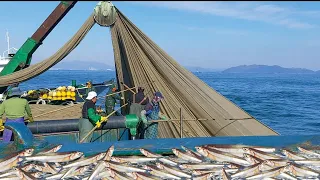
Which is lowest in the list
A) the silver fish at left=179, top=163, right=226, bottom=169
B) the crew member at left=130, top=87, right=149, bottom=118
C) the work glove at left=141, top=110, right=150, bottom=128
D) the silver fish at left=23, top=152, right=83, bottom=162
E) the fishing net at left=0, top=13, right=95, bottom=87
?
the silver fish at left=179, top=163, right=226, bottom=169

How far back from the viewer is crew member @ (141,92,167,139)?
10.0 meters

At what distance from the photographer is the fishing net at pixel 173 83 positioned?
943 centimetres

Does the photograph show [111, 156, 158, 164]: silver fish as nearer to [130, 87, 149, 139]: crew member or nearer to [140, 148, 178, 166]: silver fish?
[140, 148, 178, 166]: silver fish

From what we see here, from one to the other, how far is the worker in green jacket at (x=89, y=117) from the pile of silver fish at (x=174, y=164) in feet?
4.94

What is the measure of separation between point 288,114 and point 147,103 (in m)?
26.3

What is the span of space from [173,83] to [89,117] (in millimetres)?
2520

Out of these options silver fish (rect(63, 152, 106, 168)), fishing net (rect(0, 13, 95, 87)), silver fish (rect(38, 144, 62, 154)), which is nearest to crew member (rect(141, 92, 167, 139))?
fishing net (rect(0, 13, 95, 87))

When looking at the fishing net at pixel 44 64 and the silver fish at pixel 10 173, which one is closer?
the silver fish at pixel 10 173

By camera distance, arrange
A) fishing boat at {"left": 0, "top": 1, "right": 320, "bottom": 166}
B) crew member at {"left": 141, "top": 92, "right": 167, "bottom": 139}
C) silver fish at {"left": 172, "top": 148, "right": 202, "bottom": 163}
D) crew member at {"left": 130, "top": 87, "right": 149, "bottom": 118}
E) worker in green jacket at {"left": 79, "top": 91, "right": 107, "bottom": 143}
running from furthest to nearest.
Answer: crew member at {"left": 130, "top": 87, "right": 149, "bottom": 118}
crew member at {"left": 141, "top": 92, "right": 167, "bottom": 139}
fishing boat at {"left": 0, "top": 1, "right": 320, "bottom": 166}
worker in green jacket at {"left": 79, "top": 91, "right": 107, "bottom": 143}
silver fish at {"left": 172, "top": 148, "right": 202, "bottom": 163}

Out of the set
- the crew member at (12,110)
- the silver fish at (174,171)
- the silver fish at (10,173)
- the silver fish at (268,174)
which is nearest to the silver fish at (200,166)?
the silver fish at (174,171)

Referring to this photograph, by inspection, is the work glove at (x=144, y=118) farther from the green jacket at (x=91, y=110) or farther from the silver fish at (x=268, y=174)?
the silver fish at (x=268, y=174)

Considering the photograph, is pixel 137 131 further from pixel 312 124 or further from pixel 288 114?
pixel 288 114

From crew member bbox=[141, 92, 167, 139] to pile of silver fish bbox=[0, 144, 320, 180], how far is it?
111 inches

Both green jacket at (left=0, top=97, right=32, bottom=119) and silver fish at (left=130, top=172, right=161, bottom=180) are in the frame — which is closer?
silver fish at (left=130, top=172, right=161, bottom=180)
